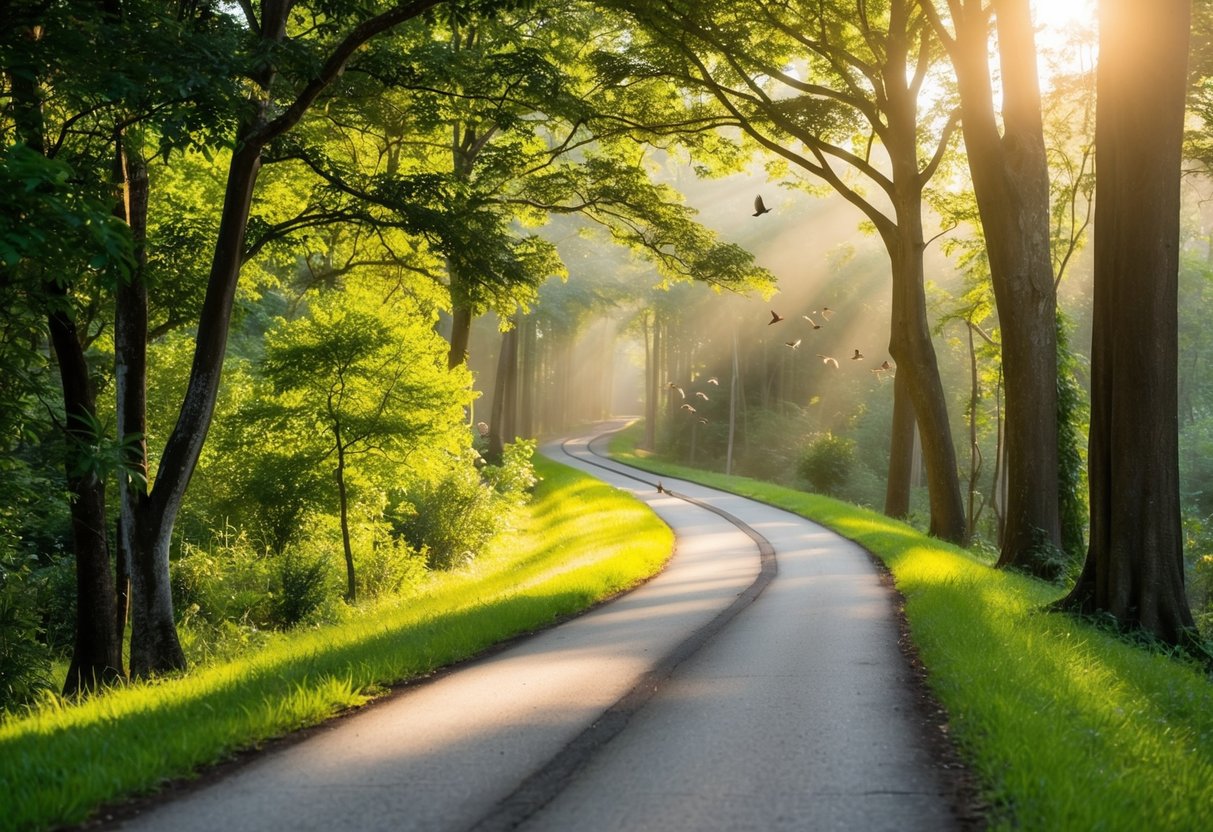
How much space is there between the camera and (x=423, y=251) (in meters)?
20.8

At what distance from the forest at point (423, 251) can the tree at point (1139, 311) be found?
0.03 metres

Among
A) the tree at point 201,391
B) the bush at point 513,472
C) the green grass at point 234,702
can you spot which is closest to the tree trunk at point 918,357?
the green grass at point 234,702

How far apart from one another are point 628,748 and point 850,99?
16.4m

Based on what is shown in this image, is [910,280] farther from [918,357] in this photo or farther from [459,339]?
[459,339]

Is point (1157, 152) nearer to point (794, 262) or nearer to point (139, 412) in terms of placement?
point (139, 412)

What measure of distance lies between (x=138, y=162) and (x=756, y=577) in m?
10.0

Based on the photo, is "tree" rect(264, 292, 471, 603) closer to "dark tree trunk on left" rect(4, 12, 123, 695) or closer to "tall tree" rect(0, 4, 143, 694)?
"tall tree" rect(0, 4, 143, 694)

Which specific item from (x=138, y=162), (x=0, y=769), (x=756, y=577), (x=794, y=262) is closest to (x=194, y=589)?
(x=138, y=162)

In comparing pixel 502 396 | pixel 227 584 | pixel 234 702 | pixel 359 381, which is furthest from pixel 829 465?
pixel 234 702

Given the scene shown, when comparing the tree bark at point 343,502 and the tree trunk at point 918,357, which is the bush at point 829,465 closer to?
the tree trunk at point 918,357

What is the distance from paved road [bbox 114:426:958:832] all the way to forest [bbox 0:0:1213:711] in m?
3.47

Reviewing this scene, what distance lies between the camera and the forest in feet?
31.8

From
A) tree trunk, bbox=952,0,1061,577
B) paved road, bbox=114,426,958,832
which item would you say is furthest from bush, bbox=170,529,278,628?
tree trunk, bbox=952,0,1061,577

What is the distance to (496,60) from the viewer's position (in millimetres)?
13242
